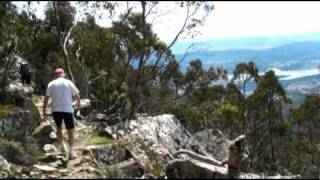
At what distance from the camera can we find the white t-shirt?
41.5 feet

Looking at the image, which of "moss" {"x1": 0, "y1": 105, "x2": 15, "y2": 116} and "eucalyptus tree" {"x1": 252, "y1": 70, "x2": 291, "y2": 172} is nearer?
"moss" {"x1": 0, "y1": 105, "x2": 15, "y2": 116}

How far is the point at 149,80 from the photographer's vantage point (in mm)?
35625

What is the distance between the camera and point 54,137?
16.8 metres

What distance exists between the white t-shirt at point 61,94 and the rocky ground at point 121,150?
3.32 feet

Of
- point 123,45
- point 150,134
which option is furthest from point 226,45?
point 150,134

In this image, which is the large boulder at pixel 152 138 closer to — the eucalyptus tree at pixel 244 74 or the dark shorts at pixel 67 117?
the dark shorts at pixel 67 117

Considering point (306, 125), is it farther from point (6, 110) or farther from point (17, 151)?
point (17, 151)

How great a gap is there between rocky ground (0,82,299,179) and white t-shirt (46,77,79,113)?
1.01 meters

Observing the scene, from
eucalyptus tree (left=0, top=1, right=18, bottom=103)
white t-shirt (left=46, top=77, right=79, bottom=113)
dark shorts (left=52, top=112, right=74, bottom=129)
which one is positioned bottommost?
dark shorts (left=52, top=112, right=74, bottom=129)

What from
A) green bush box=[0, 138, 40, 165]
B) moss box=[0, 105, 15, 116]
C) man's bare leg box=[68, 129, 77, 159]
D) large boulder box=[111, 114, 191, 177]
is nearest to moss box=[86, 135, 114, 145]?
large boulder box=[111, 114, 191, 177]

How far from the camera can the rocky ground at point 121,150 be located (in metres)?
11.2

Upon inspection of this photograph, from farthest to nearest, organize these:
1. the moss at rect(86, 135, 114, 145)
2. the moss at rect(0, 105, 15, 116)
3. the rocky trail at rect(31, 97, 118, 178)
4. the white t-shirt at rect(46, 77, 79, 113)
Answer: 1. the moss at rect(0, 105, 15, 116)
2. the moss at rect(86, 135, 114, 145)
3. the white t-shirt at rect(46, 77, 79, 113)
4. the rocky trail at rect(31, 97, 118, 178)

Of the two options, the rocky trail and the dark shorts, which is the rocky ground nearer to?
the rocky trail

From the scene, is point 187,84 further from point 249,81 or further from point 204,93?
point 249,81
